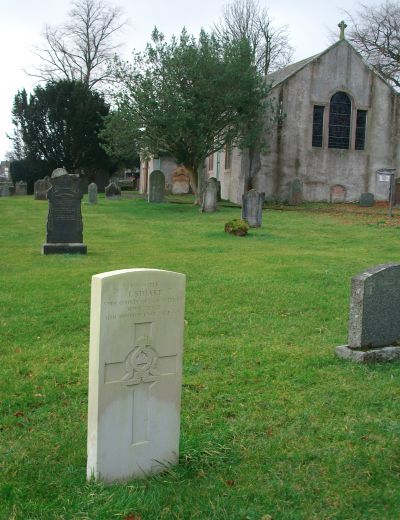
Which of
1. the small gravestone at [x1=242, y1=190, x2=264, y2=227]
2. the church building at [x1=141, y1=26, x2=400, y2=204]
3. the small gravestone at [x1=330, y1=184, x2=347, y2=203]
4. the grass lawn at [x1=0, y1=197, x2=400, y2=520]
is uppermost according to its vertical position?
the church building at [x1=141, y1=26, x2=400, y2=204]

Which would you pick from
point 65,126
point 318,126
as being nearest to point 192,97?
point 318,126

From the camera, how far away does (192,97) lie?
2759cm

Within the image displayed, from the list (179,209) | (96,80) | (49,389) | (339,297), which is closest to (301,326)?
(339,297)

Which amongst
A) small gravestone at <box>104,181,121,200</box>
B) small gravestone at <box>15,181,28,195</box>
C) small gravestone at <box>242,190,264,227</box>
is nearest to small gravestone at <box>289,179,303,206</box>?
small gravestone at <box>104,181,121,200</box>

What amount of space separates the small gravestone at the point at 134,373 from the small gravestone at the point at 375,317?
2763mm

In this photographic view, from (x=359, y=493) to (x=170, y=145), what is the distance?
87.1 ft

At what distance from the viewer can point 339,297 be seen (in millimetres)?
8859

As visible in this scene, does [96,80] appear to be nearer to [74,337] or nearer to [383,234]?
[383,234]

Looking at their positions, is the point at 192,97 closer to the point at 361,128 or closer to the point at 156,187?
the point at 156,187

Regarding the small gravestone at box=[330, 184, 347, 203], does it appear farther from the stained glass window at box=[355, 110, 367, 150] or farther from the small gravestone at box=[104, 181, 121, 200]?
the small gravestone at box=[104, 181, 121, 200]

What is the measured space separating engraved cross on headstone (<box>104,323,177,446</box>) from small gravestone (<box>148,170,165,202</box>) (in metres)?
27.7

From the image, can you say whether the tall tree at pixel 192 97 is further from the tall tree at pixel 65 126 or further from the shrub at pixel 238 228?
the tall tree at pixel 65 126

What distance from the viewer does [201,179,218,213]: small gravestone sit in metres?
25.5

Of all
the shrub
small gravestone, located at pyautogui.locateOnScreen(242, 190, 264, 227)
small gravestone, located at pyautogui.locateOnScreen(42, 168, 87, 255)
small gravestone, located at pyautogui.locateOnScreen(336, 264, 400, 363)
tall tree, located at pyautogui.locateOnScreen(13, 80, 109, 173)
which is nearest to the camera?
small gravestone, located at pyautogui.locateOnScreen(336, 264, 400, 363)
